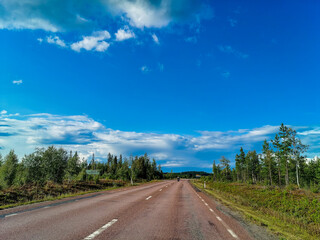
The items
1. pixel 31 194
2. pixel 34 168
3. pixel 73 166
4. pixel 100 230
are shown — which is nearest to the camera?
pixel 100 230

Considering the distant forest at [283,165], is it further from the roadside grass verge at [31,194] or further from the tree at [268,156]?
the roadside grass verge at [31,194]

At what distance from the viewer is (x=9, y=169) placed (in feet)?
130

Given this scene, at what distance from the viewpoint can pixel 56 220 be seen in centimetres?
686

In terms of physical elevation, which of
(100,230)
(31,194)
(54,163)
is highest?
(54,163)

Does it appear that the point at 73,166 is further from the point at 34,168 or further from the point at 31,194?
the point at 31,194

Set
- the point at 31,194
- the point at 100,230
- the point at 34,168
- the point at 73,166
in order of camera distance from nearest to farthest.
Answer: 1. the point at 100,230
2. the point at 31,194
3. the point at 34,168
4. the point at 73,166

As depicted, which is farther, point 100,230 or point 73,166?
point 73,166

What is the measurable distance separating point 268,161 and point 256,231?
202ft

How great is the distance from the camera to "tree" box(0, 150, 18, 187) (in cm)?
3766

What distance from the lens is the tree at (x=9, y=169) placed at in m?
37.7

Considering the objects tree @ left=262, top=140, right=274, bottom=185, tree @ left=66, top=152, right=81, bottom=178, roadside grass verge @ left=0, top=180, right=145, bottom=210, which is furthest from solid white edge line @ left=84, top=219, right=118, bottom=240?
tree @ left=262, top=140, right=274, bottom=185

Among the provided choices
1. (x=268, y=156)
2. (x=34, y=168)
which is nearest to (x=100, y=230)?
(x=34, y=168)

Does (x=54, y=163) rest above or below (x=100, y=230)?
above

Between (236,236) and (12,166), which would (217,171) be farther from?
(236,236)
